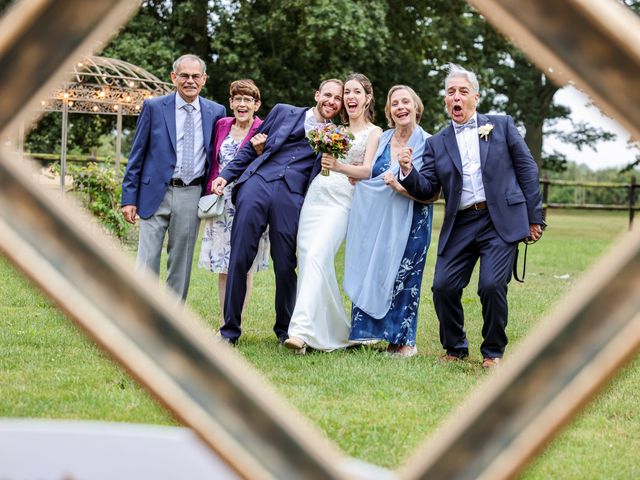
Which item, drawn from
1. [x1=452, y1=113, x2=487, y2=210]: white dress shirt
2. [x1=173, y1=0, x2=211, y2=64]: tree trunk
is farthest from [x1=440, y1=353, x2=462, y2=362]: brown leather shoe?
[x1=173, y1=0, x2=211, y2=64]: tree trunk

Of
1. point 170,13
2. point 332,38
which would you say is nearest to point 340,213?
point 332,38

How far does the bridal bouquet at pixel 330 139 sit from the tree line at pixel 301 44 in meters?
15.4

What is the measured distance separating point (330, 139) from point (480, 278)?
1451 mm

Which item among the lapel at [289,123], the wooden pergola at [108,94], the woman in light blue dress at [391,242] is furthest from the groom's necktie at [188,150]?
the wooden pergola at [108,94]

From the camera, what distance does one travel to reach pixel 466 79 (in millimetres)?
6582

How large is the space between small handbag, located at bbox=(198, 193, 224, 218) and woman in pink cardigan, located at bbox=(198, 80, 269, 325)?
0.12 m

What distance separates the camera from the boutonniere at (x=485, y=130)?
6.60 meters

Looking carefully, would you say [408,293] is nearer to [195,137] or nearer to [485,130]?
[485,130]

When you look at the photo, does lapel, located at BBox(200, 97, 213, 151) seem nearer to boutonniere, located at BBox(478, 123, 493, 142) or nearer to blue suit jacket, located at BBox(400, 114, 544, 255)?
blue suit jacket, located at BBox(400, 114, 544, 255)

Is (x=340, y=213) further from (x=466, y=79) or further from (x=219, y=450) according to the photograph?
(x=219, y=450)

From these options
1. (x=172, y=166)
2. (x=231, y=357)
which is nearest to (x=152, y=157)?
(x=172, y=166)

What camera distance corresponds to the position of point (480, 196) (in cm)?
670

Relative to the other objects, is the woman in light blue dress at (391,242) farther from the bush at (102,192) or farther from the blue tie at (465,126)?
the bush at (102,192)

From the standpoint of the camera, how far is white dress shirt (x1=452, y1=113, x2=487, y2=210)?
6.70 meters
